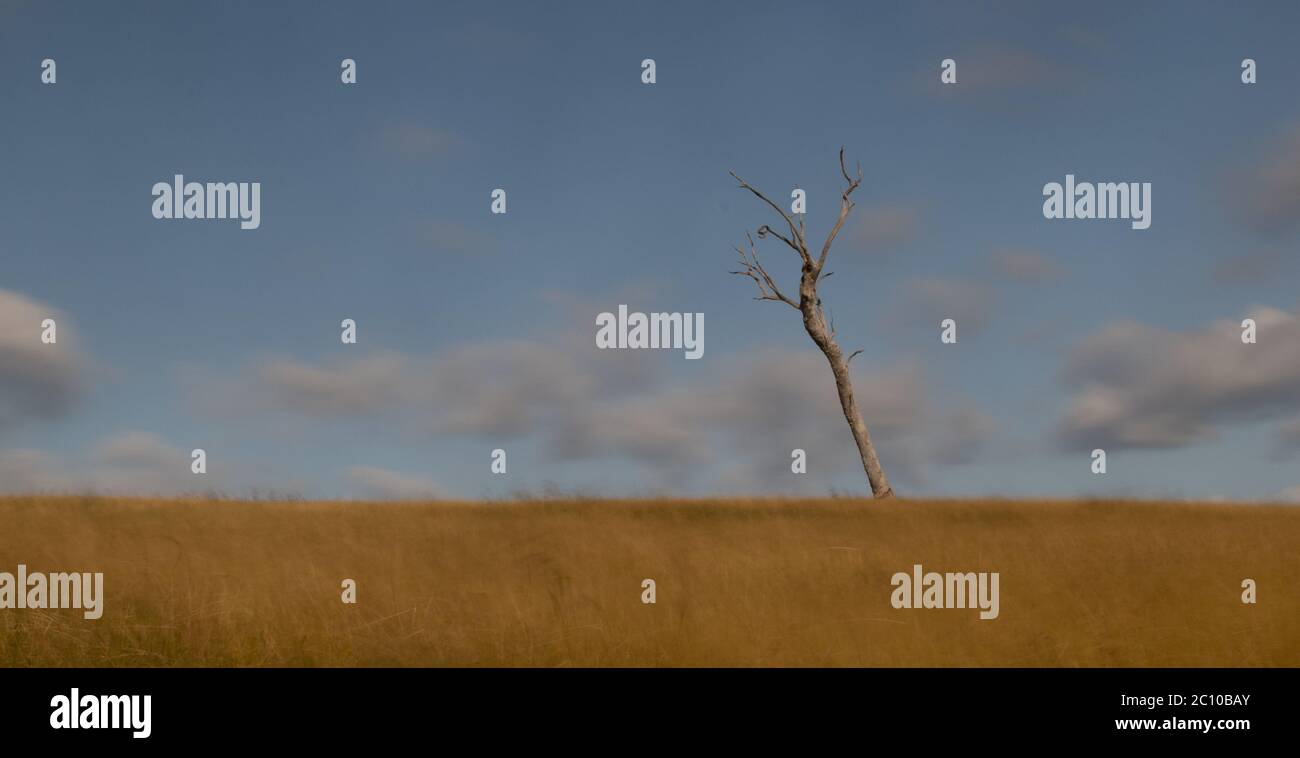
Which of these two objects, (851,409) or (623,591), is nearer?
(623,591)

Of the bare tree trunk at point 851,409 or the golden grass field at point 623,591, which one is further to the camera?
the bare tree trunk at point 851,409

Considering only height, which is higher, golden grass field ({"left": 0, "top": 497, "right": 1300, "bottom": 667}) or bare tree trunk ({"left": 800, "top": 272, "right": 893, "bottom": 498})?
bare tree trunk ({"left": 800, "top": 272, "right": 893, "bottom": 498})

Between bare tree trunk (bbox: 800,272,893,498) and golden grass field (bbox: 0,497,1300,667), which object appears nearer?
golden grass field (bbox: 0,497,1300,667)

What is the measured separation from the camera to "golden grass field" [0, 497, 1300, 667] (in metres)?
8.06

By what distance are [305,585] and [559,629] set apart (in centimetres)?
309

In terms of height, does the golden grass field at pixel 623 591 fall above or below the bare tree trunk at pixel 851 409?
below

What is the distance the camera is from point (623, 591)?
30.9 ft

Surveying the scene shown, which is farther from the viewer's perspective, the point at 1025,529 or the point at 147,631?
the point at 1025,529

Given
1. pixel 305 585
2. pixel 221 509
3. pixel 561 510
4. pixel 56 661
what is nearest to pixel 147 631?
pixel 56 661

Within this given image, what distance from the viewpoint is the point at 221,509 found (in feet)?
48.9

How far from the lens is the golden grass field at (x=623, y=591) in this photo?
8062mm
